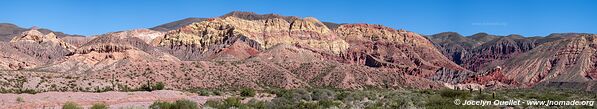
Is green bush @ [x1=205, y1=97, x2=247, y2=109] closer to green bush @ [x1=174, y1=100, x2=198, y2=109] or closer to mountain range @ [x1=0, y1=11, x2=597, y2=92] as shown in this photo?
green bush @ [x1=174, y1=100, x2=198, y2=109]

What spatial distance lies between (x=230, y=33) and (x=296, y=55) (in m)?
31.2

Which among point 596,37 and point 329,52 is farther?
point 596,37

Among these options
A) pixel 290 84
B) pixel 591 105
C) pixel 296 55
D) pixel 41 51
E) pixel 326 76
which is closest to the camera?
pixel 591 105

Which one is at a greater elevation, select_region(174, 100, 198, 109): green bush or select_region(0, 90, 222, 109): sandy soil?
select_region(174, 100, 198, 109): green bush

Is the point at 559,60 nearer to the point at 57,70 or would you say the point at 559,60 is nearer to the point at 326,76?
the point at 326,76

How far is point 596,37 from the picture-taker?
19925cm

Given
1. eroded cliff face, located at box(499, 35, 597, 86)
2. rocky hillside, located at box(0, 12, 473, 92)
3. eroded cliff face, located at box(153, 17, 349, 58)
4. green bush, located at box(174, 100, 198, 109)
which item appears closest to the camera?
green bush, located at box(174, 100, 198, 109)

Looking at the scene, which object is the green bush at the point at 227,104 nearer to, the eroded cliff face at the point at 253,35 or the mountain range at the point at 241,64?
the mountain range at the point at 241,64

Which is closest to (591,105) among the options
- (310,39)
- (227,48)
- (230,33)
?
(227,48)

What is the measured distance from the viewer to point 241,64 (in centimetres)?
11281

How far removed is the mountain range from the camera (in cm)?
9150

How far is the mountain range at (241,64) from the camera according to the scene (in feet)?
300

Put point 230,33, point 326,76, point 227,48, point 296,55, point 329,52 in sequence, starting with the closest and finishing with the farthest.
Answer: point 326,76 < point 296,55 < point 227,48 < point 230,33 < point 329,52

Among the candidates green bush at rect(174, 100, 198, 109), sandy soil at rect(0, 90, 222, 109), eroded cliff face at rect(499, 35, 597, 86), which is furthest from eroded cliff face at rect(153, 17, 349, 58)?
green bush at rect(174, 100, 198, 109)
